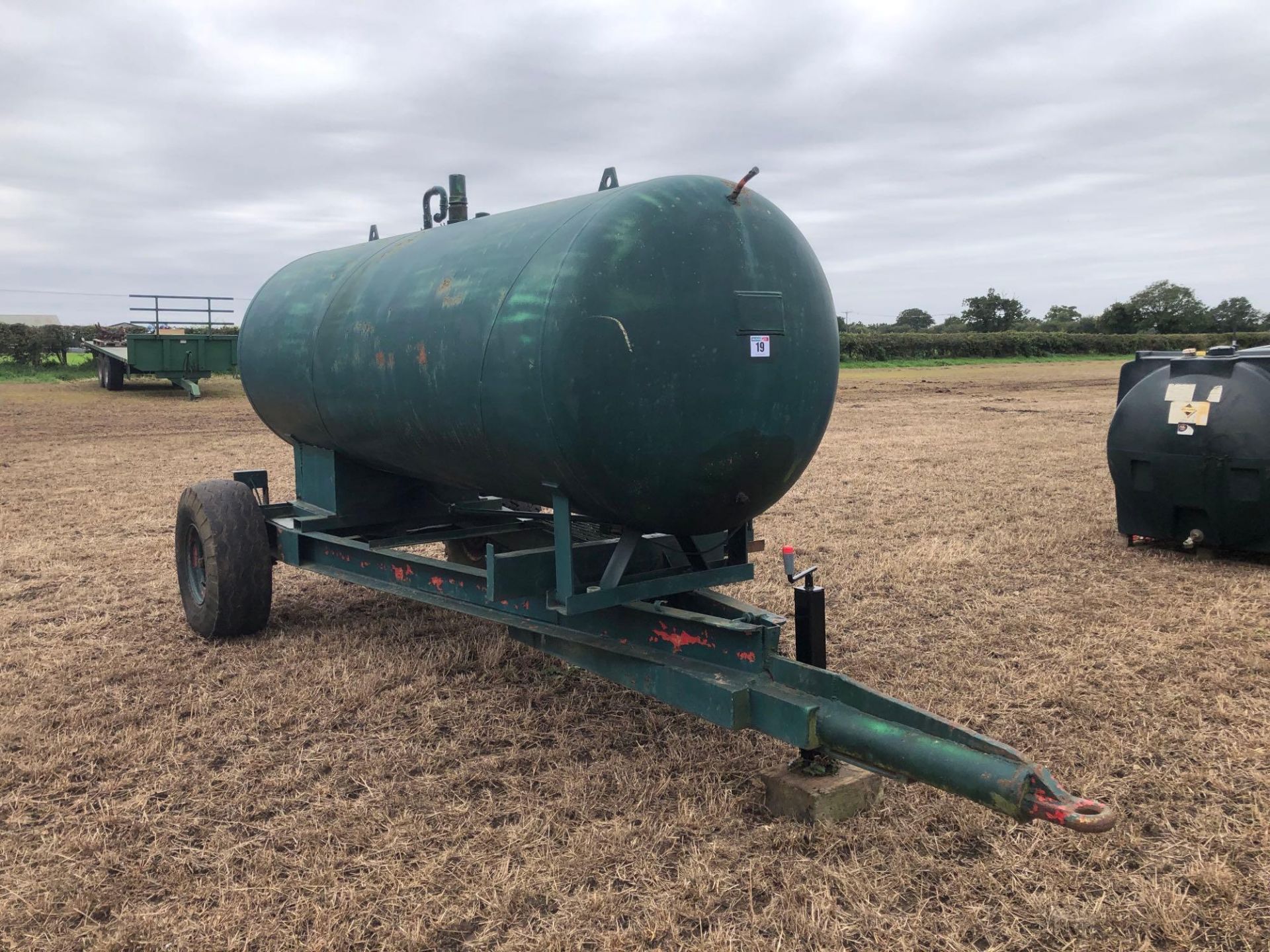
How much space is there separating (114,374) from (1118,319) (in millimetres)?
52294

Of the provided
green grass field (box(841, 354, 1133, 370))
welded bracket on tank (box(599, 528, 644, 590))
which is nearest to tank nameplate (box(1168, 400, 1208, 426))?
welded bracket on tank (box(599, 528, 644, 590))

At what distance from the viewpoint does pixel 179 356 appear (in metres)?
19.3

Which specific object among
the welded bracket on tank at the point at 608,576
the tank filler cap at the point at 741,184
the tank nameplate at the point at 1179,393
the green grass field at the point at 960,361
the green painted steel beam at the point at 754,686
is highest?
the green grass field at the point at 960,361

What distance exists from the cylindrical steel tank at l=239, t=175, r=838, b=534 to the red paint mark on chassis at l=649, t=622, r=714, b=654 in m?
0.37

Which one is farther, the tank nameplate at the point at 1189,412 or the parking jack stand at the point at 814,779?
the tank nameplate at the point at 1189,412

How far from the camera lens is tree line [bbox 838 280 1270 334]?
4988 centimetres

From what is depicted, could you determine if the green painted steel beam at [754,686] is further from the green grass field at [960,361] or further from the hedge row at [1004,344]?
the hedge row at [1004,344]

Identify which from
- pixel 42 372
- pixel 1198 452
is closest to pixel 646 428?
pixel 1198 452

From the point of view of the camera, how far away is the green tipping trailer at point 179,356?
743 inches

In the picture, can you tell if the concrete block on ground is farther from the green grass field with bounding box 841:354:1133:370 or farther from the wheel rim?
the green grass field with bounding box 841:354:1133:370

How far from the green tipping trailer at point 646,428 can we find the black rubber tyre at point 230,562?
1.00m

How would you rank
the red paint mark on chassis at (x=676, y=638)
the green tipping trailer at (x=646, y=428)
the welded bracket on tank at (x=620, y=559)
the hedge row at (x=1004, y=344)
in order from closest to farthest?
the green tipping trailer at (x=646, y=428)
the red paint mark on chassis at (x=676, y=638)
the welded bracket on tank at (x=620, y=559)
the hedge row at (x=1004, y=344)

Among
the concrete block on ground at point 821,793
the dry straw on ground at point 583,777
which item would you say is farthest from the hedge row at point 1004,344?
the concrete block on ground at point 821,793

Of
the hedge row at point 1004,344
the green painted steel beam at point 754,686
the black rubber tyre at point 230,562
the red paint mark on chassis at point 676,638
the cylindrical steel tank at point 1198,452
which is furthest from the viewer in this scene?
the hedge row at point 1004,344
